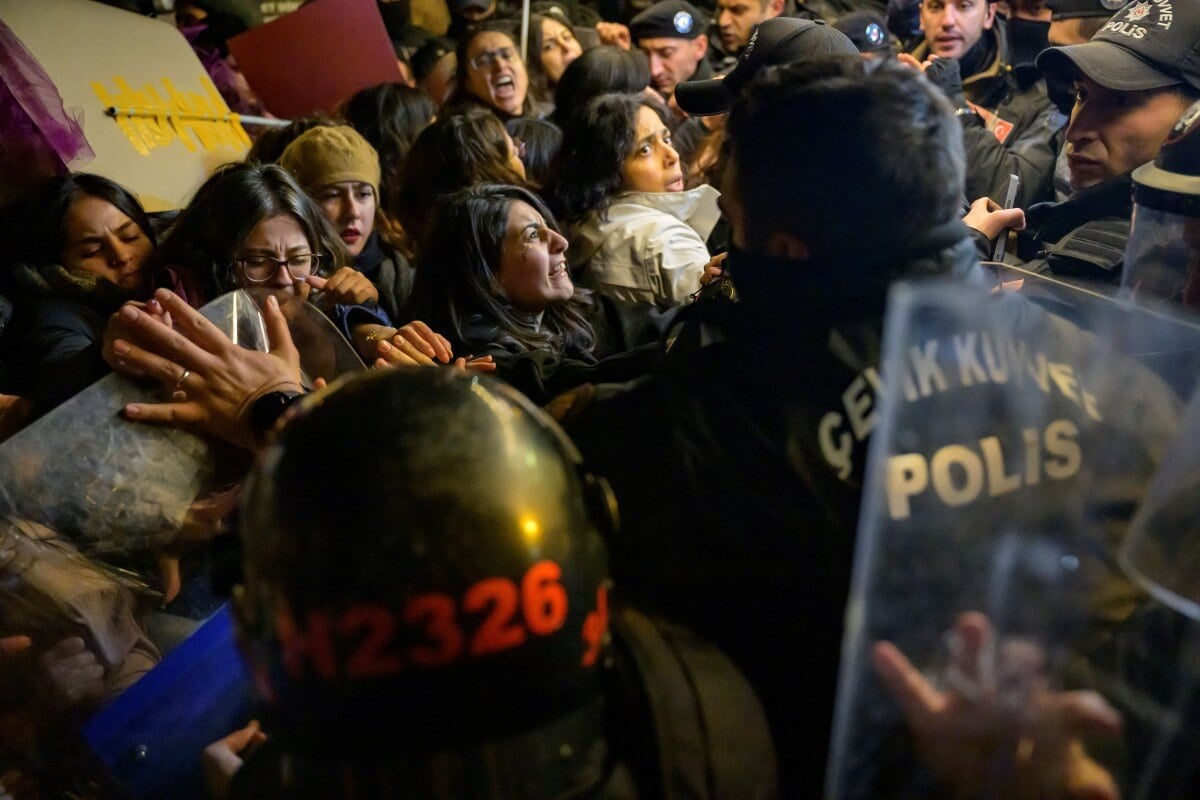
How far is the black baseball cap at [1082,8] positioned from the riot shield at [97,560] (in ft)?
9.38

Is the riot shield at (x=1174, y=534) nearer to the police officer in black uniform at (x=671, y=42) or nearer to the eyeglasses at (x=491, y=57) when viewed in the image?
the eyeglasses at (x=491, y=57)

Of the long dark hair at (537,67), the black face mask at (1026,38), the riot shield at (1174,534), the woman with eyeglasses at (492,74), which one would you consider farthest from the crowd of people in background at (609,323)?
the long dark hair at (537,67)

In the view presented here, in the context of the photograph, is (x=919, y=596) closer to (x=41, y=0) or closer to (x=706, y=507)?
(x=706, y=507)

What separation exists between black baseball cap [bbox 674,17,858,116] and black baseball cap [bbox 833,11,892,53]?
105 centimetres

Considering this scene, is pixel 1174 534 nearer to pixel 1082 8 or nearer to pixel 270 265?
pixel 270 265

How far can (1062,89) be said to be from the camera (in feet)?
9.34

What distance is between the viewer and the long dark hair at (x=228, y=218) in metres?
2.41

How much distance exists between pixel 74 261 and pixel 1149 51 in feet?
8.93

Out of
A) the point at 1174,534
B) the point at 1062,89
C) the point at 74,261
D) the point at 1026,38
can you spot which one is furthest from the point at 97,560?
the point at 1026,38

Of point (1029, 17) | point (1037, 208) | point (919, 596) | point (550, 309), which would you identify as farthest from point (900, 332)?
point (1029, 17)

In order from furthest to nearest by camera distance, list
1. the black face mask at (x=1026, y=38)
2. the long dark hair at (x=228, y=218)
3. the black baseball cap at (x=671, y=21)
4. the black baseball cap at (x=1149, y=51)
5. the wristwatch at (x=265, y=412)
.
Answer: the black baseball cap at (x=671, y=21), the black face mask at (x=1026, y=38), the black baseball cap at (x=1149, y=51), the long dark hair at (x=228, y=218), the wristwatch at (x=265, y=412)

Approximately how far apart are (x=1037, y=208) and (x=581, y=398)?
5.95ft

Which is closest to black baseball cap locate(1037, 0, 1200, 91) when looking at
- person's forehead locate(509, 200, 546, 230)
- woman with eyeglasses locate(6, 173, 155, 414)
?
person's forehead locate(509, 200, 546, 230)

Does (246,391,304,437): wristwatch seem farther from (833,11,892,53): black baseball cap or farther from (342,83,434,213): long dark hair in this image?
(833,11,892,53): black baseball cap
